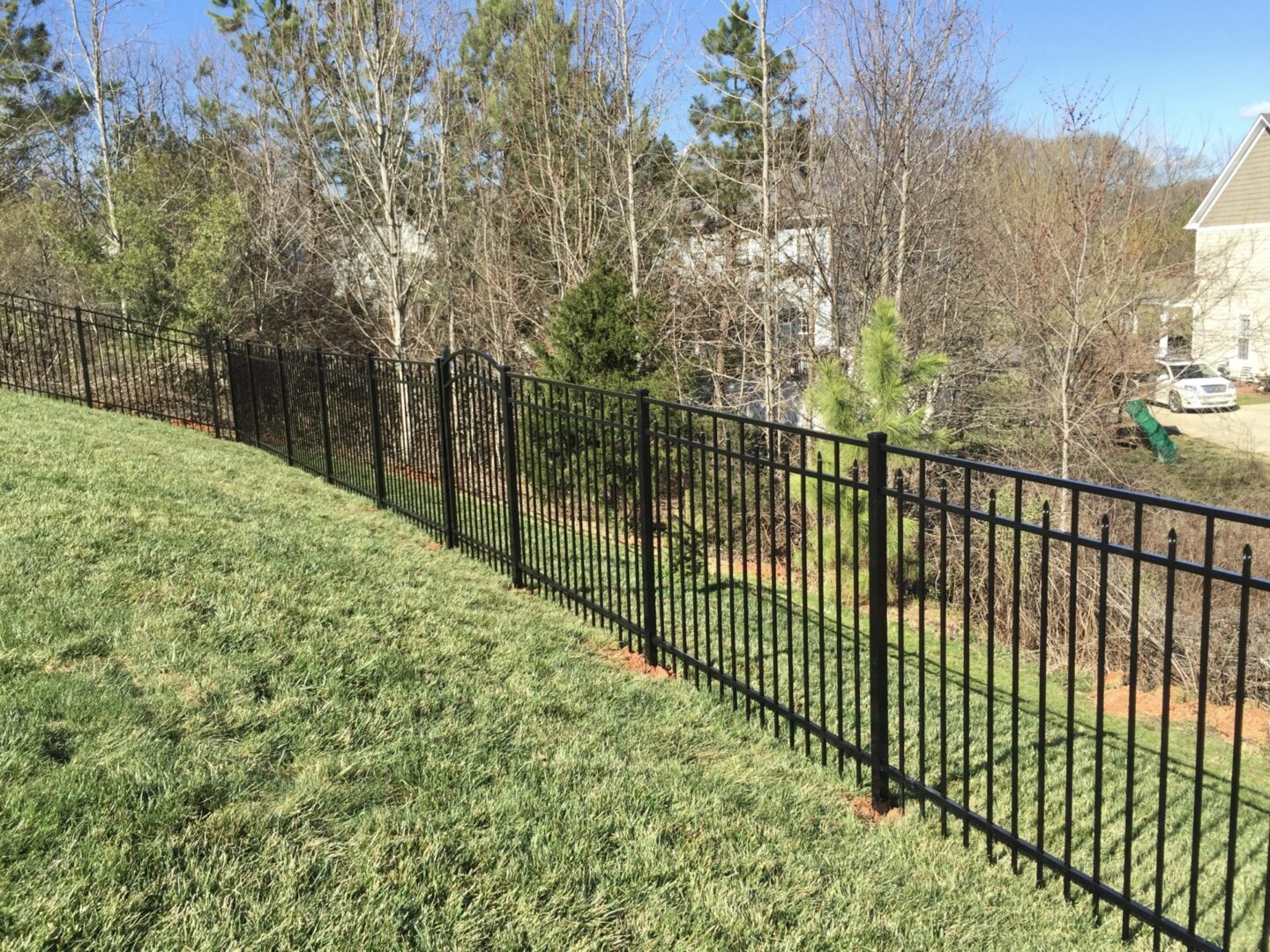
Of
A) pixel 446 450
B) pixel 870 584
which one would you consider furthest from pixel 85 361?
pixel 870 584

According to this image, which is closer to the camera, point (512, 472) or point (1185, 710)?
point (512, 472)

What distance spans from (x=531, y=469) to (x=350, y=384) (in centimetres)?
317

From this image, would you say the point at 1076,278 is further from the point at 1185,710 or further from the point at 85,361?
the point at 85,361

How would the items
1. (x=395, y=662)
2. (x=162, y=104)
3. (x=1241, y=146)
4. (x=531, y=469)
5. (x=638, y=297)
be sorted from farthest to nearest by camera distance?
(x=1241, y=146)
(x=162, y=104)
(x=638, y=297)
(x=531, y=469)
(x=395, y=662)

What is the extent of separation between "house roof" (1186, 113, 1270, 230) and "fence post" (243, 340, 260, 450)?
31295 millimetres

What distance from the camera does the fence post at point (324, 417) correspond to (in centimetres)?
911

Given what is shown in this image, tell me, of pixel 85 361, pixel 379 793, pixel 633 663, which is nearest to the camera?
pixel 379 793

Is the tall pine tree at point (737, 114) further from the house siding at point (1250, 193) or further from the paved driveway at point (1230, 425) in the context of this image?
the house siding at point (1250, 193)

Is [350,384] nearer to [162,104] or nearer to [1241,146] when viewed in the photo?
[162,104]

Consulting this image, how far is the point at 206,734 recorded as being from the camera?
125 inches

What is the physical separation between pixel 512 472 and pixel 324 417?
13.1 feet

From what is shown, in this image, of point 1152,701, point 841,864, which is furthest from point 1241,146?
point 841,864

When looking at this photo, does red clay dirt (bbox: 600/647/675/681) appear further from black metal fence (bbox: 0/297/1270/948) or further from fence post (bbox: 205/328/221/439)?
fence post (bbox: 205/328/221/439)

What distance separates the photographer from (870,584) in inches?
139
